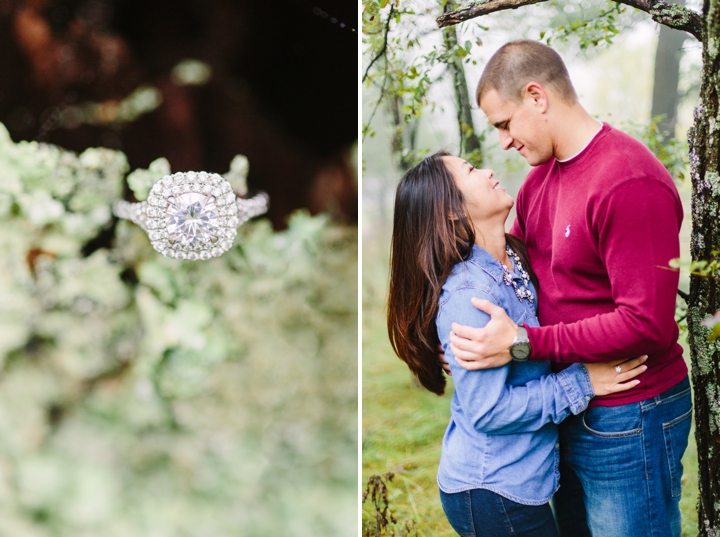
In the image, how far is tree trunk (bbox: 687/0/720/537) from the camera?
1.17 meters

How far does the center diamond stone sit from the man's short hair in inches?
31.8

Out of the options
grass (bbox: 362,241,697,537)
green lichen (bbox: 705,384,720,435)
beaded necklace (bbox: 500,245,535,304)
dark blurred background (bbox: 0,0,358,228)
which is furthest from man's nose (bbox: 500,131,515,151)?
grass (bbox: 362,241,697,537)

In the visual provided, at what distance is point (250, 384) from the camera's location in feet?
Result: 6.23

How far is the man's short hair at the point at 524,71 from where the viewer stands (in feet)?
3.95

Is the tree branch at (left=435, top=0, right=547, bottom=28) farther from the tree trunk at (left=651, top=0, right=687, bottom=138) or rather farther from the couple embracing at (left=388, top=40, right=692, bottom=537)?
the tree trunk at (left=651, top=0, right=687, bottom=138)

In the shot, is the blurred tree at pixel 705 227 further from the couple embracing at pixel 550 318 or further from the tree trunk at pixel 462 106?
the tree trunk at pixel 462 106

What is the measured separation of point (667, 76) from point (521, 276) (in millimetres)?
1327

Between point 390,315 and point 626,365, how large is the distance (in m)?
0.49

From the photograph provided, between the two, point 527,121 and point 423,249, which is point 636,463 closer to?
point 423,249

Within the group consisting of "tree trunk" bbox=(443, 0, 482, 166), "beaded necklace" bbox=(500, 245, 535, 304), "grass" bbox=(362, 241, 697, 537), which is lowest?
"grass" bbox=(362, 241, 697, 537)

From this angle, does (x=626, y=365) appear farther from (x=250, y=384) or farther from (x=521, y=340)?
(x=250, y=384)

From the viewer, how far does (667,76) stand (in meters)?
2.07

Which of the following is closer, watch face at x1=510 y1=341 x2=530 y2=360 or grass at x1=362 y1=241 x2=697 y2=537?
watch face at x1=510 y1=341 x2=530 y2=360

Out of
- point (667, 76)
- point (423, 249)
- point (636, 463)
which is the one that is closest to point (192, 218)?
point (423, 249)
